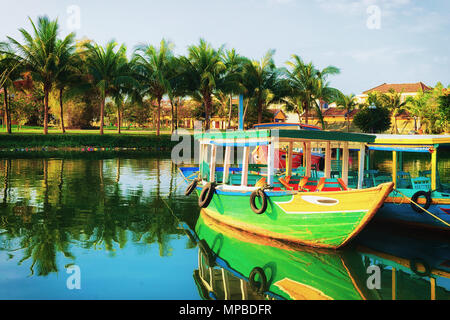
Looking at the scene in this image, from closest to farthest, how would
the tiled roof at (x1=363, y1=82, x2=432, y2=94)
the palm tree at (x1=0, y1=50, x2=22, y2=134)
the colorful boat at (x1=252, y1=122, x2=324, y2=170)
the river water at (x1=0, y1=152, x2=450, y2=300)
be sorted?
the river water at (x1=0, y1=152, x2=450, y2=300)
the colorful boat at (x1=252, y1=122, x2=324, y2=170)
the palm tree at (x1=0, y1=50, x2=22, y2=134)
the tiled roof at (x1=363, y1=82, x2=432, y2=94)

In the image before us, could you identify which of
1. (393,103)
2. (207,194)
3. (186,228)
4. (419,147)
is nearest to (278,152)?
(419,147)

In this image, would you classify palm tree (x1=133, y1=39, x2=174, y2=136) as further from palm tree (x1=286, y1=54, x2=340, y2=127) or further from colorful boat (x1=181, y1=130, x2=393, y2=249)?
colorful boat (x1=181, y1=130, x2=393, y2=249)

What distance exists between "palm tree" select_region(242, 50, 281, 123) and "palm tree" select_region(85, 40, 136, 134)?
10.9 m

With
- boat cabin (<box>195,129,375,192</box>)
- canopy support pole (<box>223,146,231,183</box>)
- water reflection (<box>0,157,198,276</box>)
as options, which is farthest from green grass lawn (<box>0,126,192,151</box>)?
canopy support pole (<box>223,146,231,183</box>)

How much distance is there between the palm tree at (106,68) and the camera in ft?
126

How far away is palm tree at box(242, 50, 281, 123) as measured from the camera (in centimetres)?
4056

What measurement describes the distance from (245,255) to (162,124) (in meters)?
77.9

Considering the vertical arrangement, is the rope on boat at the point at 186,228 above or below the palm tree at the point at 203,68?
below

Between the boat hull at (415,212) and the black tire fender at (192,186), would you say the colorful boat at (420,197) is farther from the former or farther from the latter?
the black tire fender at (192,186)

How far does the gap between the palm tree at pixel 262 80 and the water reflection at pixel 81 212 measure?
65.0 feet

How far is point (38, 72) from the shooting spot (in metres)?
36.8

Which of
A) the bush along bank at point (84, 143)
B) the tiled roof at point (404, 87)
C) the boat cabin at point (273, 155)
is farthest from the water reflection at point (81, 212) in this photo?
the tiled roof at point (404, 87)

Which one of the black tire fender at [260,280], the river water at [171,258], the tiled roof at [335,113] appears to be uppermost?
the tiled roof at [335,113]

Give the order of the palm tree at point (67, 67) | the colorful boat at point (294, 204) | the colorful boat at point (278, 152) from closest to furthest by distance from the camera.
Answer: the colorful boat at point (294, 204), the colorful boat at point (278, 152), the palm tree at point (67, 67)
